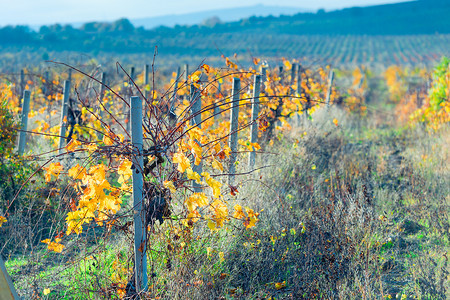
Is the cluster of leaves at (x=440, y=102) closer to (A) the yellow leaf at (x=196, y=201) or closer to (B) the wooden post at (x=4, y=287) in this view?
(A) the yellow leaf at (x=196, y=201)

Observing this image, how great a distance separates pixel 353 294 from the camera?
2.99 metres

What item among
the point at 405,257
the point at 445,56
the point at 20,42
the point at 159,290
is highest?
the point at 20,42

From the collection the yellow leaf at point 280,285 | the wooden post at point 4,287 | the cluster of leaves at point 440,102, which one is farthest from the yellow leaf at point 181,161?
the cluster of leaves at point 440,102

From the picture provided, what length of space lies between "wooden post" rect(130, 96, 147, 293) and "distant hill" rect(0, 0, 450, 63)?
34372 millimetres

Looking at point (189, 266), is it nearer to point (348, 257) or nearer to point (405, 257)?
point (348, 257)

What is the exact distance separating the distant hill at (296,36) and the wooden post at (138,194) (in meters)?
34.4

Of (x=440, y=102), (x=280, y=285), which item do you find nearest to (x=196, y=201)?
(x=280, y=285)

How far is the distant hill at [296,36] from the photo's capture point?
5219 centimetres

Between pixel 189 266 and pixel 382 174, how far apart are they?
4.10 metres

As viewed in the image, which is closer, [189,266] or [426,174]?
[189,266]

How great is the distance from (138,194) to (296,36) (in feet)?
258

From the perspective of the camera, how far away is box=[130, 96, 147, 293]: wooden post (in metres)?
2.28

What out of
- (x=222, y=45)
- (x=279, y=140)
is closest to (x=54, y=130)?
(x=279, y=140)

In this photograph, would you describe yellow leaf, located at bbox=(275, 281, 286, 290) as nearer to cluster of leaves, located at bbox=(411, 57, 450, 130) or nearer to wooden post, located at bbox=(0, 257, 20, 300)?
wooden post, located at bbox=(0, 257, 20, 300)
